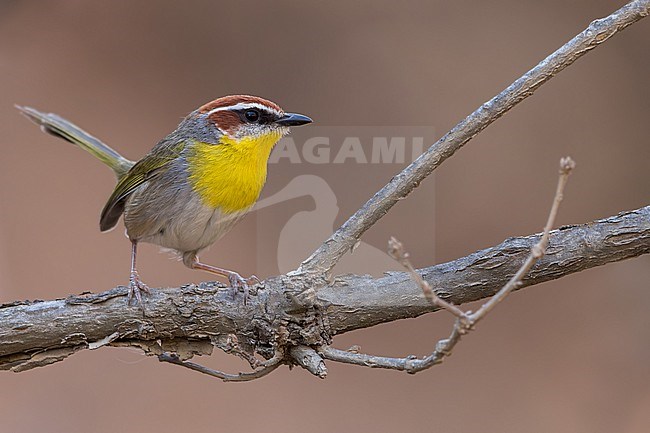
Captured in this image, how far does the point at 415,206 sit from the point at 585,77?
1.59 metres

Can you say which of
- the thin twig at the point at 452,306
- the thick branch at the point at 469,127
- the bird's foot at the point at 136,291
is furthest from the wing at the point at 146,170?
the thin twig at the point at 452,306

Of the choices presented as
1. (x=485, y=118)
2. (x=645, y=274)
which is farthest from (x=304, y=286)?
(x=645, y=274)

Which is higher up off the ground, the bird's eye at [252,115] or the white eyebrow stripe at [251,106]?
the white eyebrow stripe at [251,106]

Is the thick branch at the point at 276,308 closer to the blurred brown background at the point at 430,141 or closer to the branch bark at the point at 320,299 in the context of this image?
the branch bark at the point at 320,299

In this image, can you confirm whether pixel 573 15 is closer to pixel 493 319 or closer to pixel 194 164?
pixel 493 319

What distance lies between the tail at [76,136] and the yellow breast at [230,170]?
0.79 m

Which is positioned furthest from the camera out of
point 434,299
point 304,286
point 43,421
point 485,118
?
point 43,421

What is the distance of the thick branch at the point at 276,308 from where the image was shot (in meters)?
2.40

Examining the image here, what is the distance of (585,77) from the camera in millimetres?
5680

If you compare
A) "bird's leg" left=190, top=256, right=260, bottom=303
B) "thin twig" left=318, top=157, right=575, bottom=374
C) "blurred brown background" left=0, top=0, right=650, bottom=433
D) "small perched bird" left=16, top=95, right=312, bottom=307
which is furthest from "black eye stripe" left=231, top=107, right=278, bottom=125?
"blurred brown background" left=0, top=0, right=650, bottom=433

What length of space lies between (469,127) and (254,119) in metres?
1.15

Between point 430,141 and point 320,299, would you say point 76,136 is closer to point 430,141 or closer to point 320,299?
point 320,299

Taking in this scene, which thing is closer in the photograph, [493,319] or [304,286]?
[304,286]

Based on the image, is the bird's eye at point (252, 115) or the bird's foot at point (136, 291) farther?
the bird's eye at point (252, 115)
